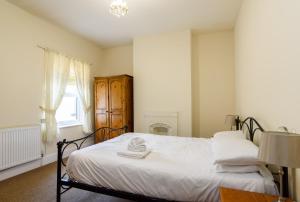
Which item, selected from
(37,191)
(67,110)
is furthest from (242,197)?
(67,110)

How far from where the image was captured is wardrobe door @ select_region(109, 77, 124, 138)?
446 cm

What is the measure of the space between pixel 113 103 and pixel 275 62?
3.64 m

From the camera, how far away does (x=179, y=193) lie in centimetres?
157

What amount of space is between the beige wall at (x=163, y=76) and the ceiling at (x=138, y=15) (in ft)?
0.95

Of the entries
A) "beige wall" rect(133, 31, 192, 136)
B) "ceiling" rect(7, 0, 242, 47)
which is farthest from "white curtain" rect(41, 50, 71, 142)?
"beige wall" rect(133, 31, 192, 136)

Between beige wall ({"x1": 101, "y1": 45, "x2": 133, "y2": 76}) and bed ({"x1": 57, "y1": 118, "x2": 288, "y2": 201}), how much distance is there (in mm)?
3339

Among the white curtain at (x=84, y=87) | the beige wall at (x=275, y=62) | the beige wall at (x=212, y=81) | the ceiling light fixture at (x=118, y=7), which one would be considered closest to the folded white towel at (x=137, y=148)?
the beige wall at (x=275, y=62)

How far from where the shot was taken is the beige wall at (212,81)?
423cm

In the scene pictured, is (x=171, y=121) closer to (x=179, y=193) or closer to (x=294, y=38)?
(x=179, y=193)

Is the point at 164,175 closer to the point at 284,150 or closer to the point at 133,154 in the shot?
the point at 133,154

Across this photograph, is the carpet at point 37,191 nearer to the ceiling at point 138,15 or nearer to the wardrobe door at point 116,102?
the wardrobe door at point 116,102

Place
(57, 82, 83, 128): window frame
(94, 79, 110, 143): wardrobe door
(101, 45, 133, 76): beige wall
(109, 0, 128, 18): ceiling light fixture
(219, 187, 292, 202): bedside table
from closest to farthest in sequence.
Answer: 1. (219, 187, 292, 202): bedside table
2. (109, 0, 128, 18): ceiling light fixture
3. (57, 82, 83, 128): window frame
4. (94, 79, 110, 143): wardrobe door
5. (101, 45, 133, 76): beige wall

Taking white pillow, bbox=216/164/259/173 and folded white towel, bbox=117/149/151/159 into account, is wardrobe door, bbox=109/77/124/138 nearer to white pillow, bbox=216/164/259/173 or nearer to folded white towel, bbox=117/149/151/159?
folded white towel, bbox=117/149/151/159

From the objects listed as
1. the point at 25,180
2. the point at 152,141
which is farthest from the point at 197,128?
the point at 25,180
